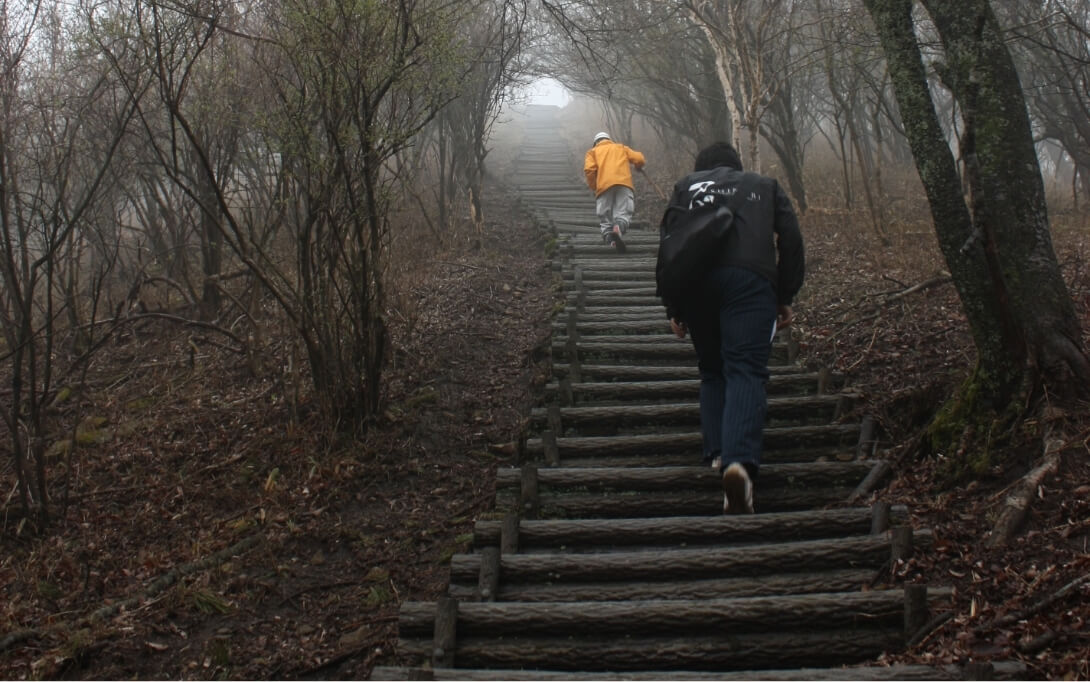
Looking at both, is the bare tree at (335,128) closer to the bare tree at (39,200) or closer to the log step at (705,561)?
the bare tree at (39,200)

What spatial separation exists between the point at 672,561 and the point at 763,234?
1.90m

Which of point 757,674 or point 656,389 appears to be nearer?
point 757,674

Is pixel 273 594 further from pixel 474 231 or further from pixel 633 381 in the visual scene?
pixel 474 231

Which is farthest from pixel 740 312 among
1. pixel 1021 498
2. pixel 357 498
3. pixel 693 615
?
pixel 357 498

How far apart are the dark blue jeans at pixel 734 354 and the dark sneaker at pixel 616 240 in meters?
6.84

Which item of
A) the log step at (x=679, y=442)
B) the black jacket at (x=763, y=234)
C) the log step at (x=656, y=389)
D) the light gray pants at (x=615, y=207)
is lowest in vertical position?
the log step at (x=679, y=442)

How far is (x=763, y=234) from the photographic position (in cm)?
A: 494

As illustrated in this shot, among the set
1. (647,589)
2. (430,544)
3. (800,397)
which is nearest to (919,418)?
(800,397)

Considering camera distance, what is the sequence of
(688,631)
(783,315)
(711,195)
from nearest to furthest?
(688,631) → (711,195) → (783,315)

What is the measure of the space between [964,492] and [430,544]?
3.15m

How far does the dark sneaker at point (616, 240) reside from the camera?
11.9 m

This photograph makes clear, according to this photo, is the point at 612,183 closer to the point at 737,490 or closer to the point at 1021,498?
the point at 737,490

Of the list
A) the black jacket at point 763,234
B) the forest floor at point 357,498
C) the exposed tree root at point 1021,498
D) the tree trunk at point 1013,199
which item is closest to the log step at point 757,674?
the forest floor at point 357,498

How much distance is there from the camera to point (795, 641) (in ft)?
12.1
